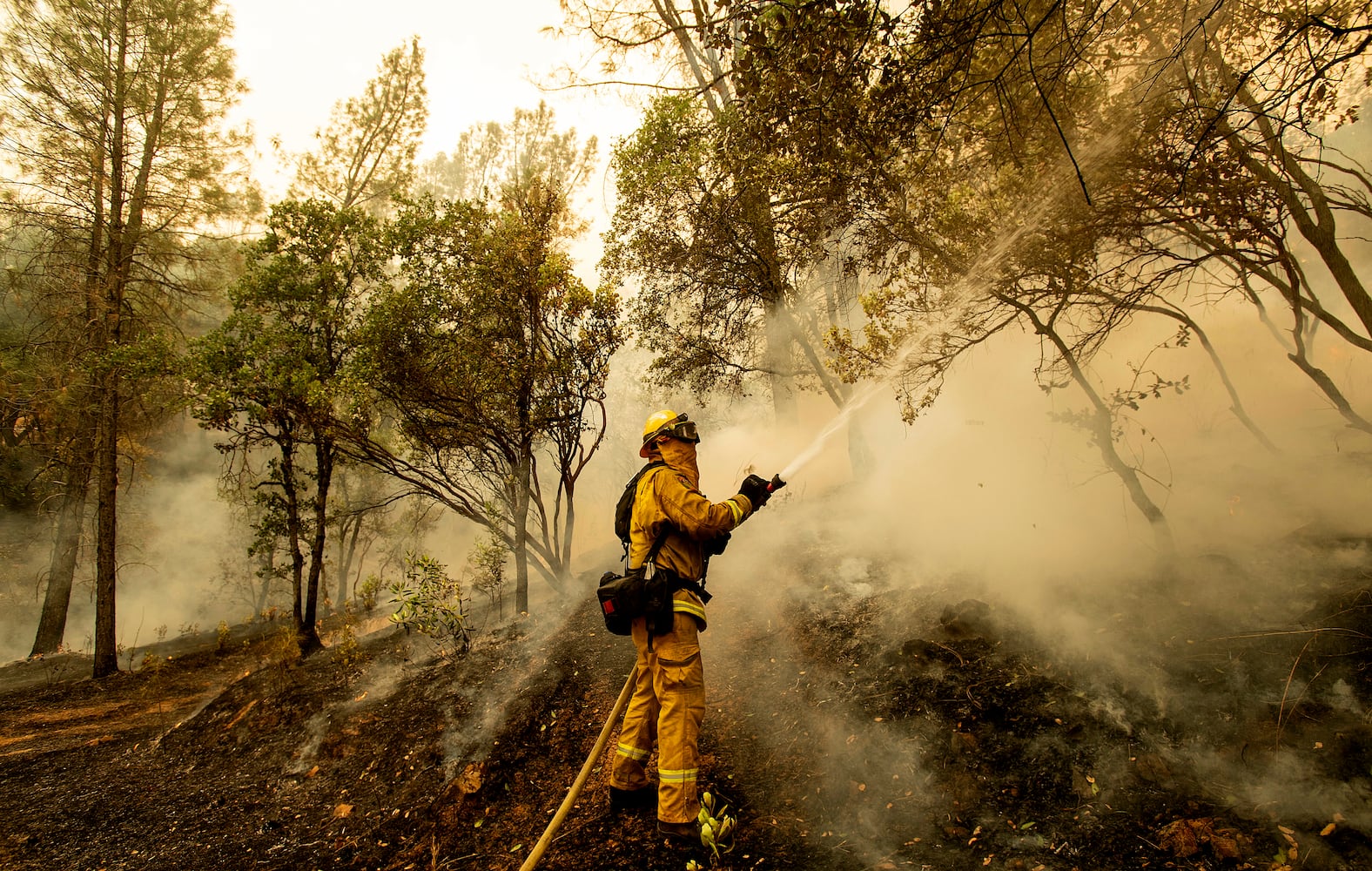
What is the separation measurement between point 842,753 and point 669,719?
4.15ft

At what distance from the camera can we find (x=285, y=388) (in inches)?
283

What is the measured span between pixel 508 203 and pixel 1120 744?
7821mm

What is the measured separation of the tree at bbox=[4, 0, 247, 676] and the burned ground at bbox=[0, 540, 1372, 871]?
17.7ft

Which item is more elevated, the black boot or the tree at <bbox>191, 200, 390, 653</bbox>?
the tree at <bbox>191, 200, 390, 653</bbox>

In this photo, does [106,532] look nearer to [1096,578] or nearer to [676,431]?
[676,431]

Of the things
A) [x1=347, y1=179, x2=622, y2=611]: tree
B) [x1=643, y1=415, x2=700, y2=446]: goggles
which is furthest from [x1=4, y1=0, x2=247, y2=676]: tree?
[x1=643, y1=415, x2=700, y2=446]: goggles

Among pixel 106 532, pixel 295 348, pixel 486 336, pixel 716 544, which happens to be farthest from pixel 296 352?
pixel 716 544

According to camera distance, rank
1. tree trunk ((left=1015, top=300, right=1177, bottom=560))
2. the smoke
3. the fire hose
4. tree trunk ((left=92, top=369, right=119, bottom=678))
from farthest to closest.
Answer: tree trunk ((left=92, top=369, right=119, bottom=678))
tree trunk ((left=1015, top=300, right=1177, bottom=560))
the smoke
the fire hose

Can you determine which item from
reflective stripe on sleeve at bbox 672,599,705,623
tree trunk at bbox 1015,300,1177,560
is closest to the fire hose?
reflective stripe on sleeve at bbox 672,599,705,623

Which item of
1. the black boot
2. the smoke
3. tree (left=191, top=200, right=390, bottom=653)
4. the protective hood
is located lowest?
the black boot

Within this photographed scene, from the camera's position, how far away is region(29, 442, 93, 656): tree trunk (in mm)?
10914

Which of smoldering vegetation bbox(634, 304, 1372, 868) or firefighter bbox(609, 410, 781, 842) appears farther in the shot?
firefighter bbox(609, 410, 781, 842)

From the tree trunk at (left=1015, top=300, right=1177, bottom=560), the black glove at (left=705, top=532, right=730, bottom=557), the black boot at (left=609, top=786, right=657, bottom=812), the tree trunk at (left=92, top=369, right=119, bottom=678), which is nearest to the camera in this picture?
the black boot at (left=609, top=786, right=657, bottom=812)

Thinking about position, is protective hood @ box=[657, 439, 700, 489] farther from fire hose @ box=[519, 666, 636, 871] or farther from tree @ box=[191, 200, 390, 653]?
tree @ box=[191, 200, 390, 653]
